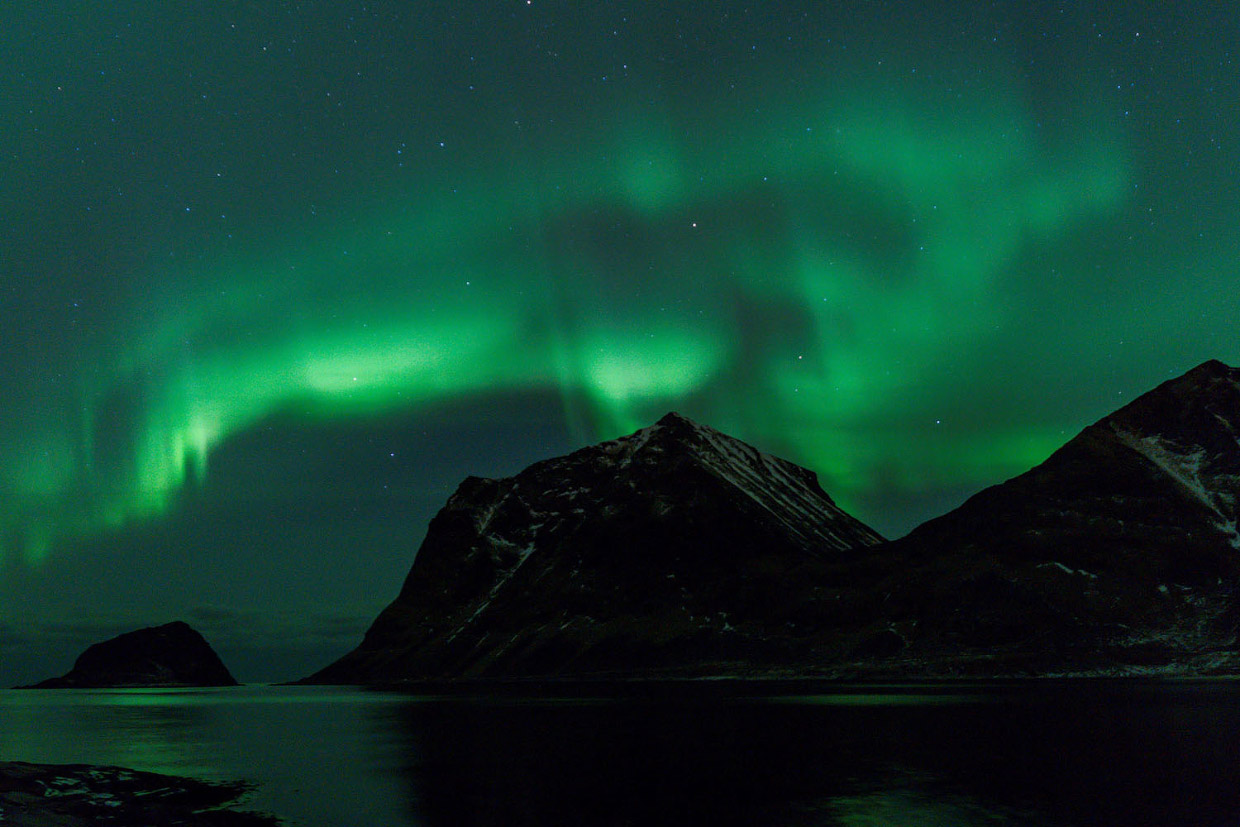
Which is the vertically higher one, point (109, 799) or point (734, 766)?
point (109, 799)

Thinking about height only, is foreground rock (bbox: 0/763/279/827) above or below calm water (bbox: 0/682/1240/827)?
above

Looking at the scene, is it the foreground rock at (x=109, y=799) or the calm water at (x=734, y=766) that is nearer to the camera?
the foreground rock at (x=109, y=799)

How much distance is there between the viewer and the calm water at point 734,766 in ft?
176

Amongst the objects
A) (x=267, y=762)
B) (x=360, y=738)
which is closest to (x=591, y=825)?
(x=267, y=762)

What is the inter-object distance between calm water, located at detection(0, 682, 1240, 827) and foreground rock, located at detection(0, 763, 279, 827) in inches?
126

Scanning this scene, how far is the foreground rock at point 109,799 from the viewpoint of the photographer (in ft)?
162

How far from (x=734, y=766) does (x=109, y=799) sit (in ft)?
149

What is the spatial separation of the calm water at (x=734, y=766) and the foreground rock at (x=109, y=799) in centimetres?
320

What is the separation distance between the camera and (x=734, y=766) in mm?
78438

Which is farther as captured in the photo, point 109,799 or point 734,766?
point 734,766

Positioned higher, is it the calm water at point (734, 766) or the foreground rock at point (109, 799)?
the foreground rock at point (109, 799)

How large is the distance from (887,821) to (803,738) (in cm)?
5860

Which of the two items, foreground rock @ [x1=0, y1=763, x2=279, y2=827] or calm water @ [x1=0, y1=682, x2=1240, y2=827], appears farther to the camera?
calm water @ [x1=0, y1=682, x2=1240, y2=827]

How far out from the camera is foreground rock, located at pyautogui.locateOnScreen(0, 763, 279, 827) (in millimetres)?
49406
